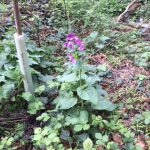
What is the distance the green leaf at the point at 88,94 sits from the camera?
2490 millimetres

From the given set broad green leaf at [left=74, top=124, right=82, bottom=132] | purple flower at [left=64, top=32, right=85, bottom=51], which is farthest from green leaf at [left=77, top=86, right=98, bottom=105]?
purple flower at [left=64, top=32, right=85, bottom=51]

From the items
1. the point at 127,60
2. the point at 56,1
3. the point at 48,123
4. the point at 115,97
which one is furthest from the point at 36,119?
the point at 56,1

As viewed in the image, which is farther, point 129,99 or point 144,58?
point 144,58

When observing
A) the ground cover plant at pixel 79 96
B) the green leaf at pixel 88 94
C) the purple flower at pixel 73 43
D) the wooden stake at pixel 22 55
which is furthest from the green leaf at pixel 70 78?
the wooden stake at pixel 22 55

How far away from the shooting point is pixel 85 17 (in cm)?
471

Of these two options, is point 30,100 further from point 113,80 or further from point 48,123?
point 113,80

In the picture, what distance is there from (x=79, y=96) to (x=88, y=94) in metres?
0.08

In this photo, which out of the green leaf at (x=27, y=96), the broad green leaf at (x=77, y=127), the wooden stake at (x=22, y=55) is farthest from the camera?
the green leaf at (x=27, y=96)

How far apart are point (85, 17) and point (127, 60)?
136 cm

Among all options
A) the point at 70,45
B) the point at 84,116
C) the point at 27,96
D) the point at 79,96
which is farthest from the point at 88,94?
the point at 27,96

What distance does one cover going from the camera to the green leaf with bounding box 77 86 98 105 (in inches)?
98.0

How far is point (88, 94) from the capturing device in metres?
2.53

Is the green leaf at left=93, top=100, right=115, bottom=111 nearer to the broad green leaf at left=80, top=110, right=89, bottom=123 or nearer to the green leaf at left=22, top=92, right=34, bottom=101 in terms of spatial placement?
the broad green leaf at left=80, top=110, right=89, bottom=123

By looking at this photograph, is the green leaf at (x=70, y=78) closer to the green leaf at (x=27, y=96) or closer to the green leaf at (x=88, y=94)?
the green leaf at (x=88, y=94)
